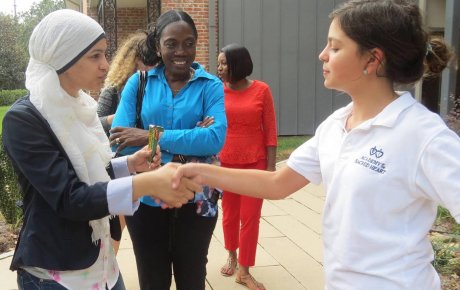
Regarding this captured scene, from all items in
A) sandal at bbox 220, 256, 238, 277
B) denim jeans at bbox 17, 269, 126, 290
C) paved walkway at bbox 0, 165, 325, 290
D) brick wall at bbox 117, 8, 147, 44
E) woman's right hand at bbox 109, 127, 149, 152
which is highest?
brick wall at bbox 117, 8, 147, 44

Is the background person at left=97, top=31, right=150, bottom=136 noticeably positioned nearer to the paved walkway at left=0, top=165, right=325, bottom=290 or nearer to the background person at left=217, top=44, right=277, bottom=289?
the background person at left=217, top=44, right=277, bottom=289

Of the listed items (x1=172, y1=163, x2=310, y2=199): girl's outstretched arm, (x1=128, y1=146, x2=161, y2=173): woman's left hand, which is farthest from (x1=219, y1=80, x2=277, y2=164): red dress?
(x1=172, y1=163, x2=310, y2=199): girl's outstretched arm

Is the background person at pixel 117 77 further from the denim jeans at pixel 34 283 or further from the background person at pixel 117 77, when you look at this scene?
the denim jeans at pixel 34 283

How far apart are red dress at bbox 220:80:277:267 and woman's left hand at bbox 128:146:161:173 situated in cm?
202

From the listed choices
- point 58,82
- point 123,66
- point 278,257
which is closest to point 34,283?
point 58,82

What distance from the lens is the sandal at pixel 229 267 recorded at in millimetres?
4801

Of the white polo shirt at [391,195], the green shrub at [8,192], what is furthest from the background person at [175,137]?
the green shrub at [8,192]

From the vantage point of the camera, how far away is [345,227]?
1.89m

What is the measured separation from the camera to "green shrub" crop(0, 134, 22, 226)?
233 inches

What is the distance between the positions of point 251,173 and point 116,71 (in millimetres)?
2475

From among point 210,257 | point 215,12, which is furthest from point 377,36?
point 215,12

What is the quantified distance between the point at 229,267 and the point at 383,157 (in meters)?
3.26

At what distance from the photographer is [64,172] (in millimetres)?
2027

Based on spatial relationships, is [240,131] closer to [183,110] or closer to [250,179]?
[183,110]
